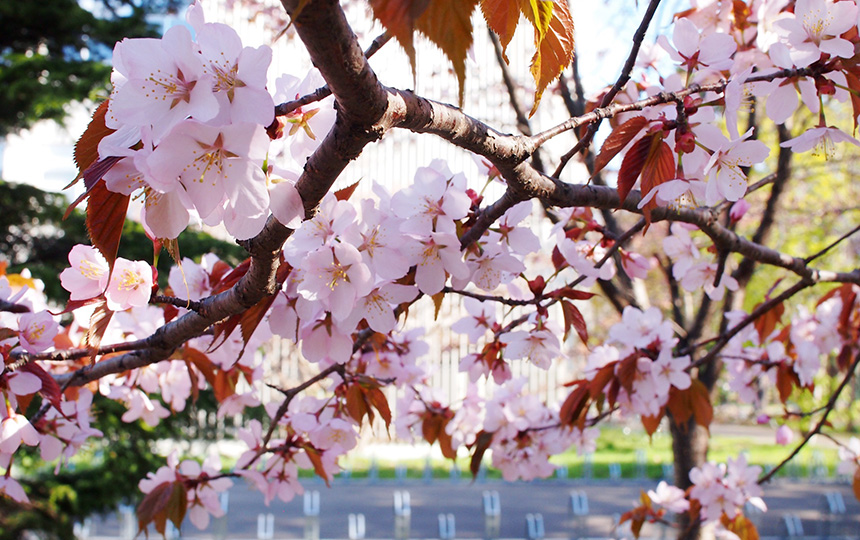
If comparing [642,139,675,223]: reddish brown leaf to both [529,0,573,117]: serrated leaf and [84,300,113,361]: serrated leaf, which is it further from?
[84,300,113,361]: serrated leaf

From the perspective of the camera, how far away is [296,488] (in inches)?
49.3

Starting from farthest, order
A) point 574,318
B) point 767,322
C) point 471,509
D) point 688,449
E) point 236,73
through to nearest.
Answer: point 471,509 → point 688,449 → point 767,322 → point 574,318 → point 236,73

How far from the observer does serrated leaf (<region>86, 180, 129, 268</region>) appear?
0.43 m

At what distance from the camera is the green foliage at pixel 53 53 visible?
→ 346cm

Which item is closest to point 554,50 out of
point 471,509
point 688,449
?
point 688,449

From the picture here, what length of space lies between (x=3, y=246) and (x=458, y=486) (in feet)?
17.2

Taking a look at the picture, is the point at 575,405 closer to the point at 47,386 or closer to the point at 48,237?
the point at 47,386

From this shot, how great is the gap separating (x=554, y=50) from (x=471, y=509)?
20.5 ft

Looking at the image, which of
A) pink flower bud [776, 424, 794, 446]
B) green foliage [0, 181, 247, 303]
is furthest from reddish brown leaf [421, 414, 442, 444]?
green foliage [0, 181, 247, 303]

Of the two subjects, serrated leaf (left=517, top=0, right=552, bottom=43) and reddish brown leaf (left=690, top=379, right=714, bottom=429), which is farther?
reddish brown leaf (left=690, top=379, right=714, bottom=429)

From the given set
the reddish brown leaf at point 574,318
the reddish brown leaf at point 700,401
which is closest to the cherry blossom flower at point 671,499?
the reddish brown leaf at point 700,401

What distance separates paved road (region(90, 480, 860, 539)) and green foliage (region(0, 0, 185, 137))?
293 cm

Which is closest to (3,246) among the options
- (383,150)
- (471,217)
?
(471,217)

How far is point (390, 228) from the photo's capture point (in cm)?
69
